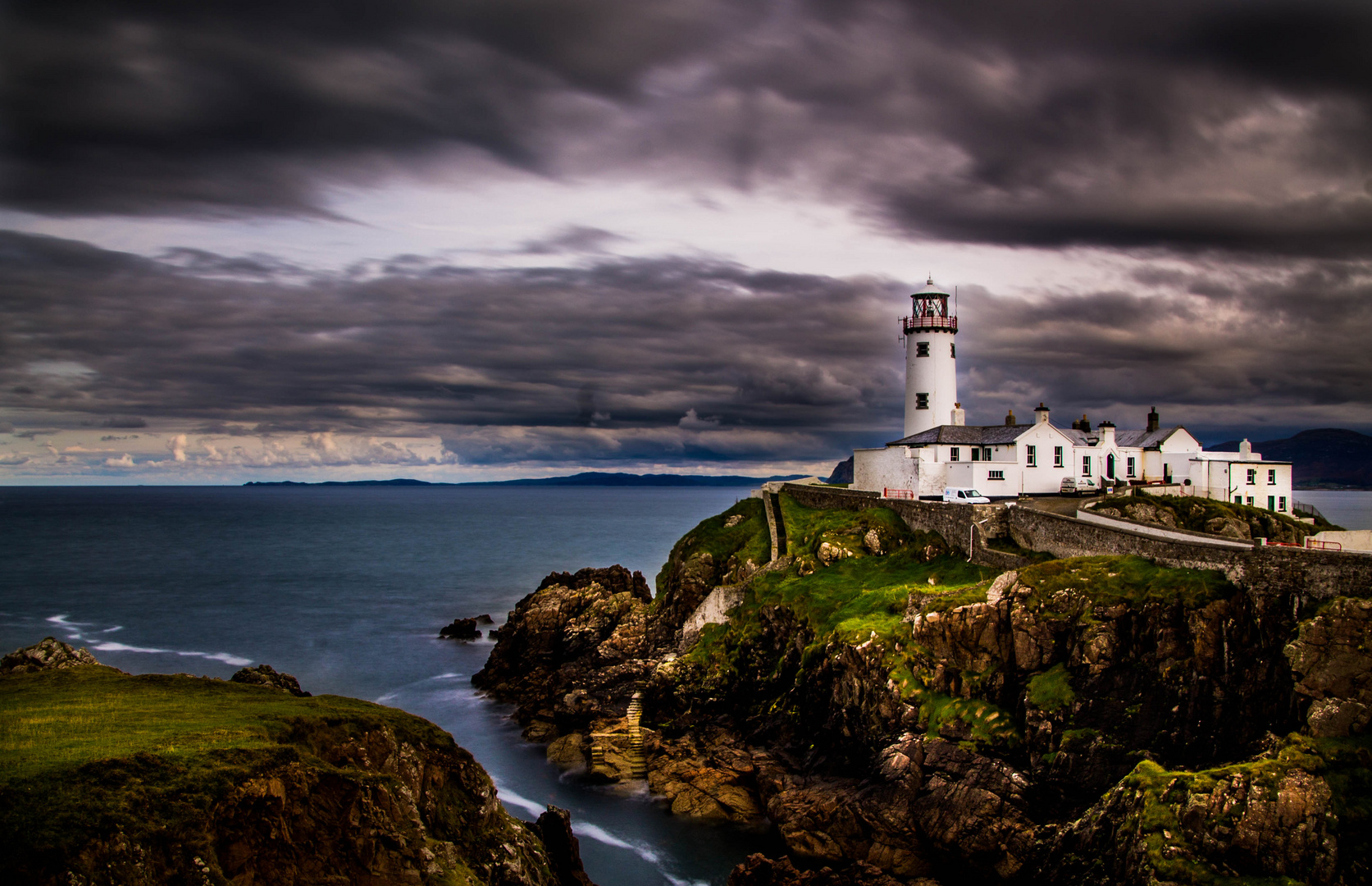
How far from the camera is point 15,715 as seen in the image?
2009 cm

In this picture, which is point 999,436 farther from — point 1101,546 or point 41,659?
point 41,659

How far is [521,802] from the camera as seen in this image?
3375cm

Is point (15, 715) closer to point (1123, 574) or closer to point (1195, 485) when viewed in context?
point (1123, 574)

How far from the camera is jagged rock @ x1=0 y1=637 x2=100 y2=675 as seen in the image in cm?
2612

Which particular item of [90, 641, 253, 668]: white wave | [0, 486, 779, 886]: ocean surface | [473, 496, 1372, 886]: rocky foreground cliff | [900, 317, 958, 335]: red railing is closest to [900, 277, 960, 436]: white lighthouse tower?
[900, 317, 958, 335]: red railing

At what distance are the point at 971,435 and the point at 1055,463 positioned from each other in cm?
533

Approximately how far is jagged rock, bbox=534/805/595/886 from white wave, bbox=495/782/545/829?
7332mm

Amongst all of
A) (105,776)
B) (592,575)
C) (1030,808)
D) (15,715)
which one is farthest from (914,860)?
(592,575)

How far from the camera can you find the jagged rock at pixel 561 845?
968 inches

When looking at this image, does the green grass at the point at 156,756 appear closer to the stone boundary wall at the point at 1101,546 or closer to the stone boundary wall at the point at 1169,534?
the stone boundary wall at the point at 1101,546

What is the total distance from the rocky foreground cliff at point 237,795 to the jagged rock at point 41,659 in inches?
51.8

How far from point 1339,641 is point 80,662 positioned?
38.8 m

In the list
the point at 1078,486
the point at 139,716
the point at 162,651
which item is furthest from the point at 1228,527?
the point at 162,651

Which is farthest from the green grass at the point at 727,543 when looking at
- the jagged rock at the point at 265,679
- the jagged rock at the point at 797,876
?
the jagged rock at the point at 265,679
